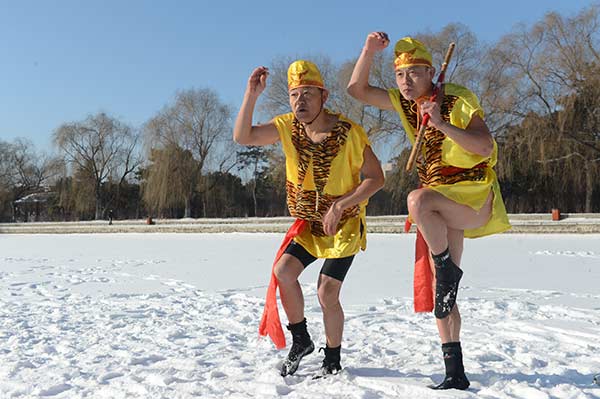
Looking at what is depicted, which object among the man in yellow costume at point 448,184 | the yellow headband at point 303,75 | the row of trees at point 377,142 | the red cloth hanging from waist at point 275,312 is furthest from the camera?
the row of trees at point 377,142

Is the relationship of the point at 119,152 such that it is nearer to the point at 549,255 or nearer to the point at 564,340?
the point at 549,255

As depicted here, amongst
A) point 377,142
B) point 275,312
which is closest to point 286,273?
point 275,312

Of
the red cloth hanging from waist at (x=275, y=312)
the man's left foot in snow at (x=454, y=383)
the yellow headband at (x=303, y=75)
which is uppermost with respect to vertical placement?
the yellow headband at (x=303, y=75)

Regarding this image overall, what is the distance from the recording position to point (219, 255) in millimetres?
12680

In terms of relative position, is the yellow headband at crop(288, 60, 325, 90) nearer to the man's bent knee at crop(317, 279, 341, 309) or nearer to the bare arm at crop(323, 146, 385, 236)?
the bare arm at crop(323, 146, 385, 236)

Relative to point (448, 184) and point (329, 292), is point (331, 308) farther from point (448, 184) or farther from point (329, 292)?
point (448, 184)

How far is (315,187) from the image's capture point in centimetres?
322

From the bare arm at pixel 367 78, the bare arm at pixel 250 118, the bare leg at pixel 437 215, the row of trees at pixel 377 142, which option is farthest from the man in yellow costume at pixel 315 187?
the row of trees at pixel 377 142

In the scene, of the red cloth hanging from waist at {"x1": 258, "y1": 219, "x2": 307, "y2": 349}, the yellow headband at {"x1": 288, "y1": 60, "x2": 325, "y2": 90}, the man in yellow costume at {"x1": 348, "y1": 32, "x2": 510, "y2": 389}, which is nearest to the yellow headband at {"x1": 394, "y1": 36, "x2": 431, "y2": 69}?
the man in yellow costume at {"x1": 348, "y1": 32, "x2": 510, "y2": 389}

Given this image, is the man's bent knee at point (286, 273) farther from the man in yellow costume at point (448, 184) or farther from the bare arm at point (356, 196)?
the man in yellow costume at point (448, 184)

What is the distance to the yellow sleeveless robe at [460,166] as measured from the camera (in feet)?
9.04

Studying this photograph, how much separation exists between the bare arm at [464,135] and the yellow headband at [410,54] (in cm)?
37

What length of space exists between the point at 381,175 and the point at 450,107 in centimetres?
56

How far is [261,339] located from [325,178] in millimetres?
1525
